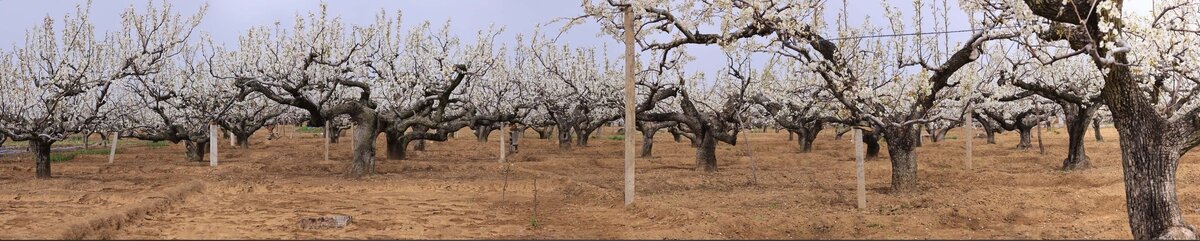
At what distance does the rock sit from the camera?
1085cm

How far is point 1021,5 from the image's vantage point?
9.77 meters

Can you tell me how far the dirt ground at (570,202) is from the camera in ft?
33.7

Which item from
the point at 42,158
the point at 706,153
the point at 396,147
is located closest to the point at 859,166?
the point at 706,153

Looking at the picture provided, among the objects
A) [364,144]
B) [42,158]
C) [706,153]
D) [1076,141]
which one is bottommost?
[706,153]

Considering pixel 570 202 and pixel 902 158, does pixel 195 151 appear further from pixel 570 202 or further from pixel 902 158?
pixel 902 158

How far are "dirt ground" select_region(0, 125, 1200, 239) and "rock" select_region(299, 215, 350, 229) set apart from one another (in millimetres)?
163

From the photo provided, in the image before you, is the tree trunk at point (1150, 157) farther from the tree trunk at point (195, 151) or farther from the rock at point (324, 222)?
the tree trunk at point (195, 151)

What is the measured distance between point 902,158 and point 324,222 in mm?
8842

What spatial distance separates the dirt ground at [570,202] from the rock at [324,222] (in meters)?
0.16

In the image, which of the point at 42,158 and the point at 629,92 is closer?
the point at 629,92

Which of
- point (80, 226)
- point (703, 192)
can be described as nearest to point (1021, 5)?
point (703, 192)

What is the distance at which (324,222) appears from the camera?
36.1 ft

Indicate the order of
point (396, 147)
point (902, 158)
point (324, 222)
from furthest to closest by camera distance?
point (396, 147) → point (902, 158) → point (324, 222)

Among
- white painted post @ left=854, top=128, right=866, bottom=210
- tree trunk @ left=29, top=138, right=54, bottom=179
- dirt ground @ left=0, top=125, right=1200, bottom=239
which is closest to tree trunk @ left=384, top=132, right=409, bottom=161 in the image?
dirt ground @ left=0, top=125, right=1200, bottom=239
